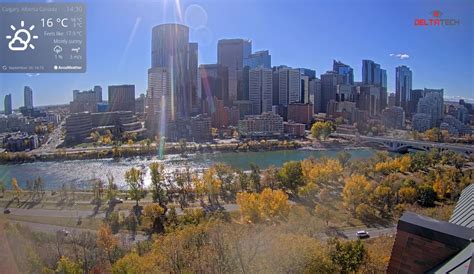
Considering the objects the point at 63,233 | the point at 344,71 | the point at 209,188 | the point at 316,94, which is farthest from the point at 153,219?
the point at 344,71

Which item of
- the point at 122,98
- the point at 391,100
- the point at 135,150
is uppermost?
the point at 122,98

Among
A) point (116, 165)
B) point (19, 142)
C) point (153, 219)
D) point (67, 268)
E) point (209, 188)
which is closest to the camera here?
point (67, 268)

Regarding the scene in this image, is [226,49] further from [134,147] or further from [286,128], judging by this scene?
[134,147]

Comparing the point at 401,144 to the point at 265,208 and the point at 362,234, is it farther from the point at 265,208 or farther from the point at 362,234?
the point at 265,208

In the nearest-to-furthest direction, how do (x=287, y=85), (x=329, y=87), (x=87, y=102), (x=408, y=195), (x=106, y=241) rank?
1. (x=106, y=241)
2. (x=408, y=195)
3. (x=87, y=102)
4. (x=329, y=87)
5. (x=287, y=85)

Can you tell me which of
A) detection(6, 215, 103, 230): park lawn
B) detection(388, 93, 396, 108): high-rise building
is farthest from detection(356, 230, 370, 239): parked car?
detection(388, 93, 396, 108): high-rise building

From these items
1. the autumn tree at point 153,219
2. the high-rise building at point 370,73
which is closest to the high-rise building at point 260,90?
the high-rise building at point 370,73

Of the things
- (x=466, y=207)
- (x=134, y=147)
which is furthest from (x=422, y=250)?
(x=134, y=147)
